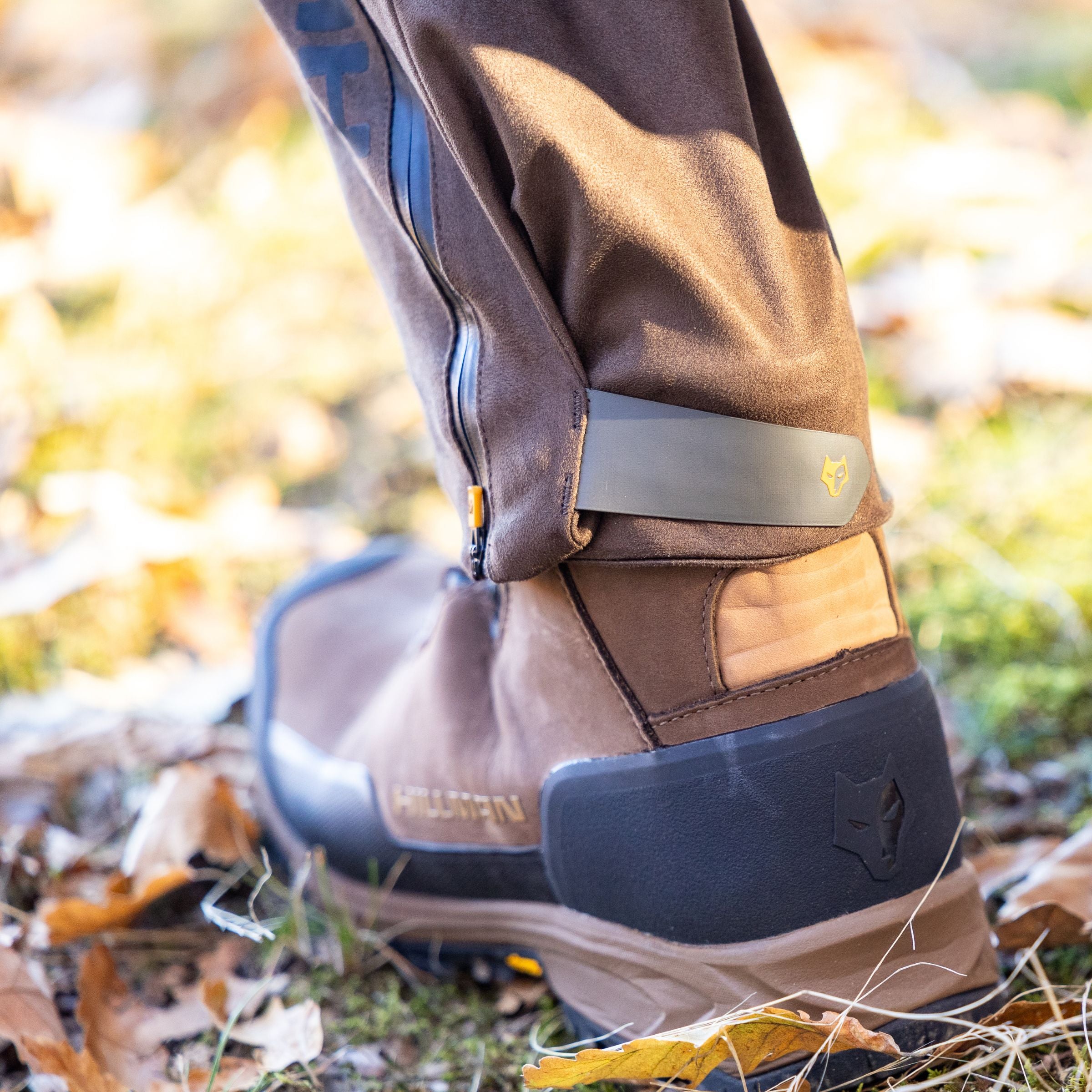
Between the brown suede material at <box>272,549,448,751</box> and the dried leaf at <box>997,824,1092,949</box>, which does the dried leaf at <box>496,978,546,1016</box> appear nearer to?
the brown suede material at <box>272,549,448,751</box>

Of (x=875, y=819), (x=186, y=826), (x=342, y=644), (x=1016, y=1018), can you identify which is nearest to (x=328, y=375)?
(x=342, y=644)

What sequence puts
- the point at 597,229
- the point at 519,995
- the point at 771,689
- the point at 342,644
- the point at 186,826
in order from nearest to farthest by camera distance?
the point at 597,229
the point at 771,689
the point at 519,995
the point at 186,826
the point at 342,644

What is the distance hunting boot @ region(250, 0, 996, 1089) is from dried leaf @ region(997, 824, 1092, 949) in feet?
0.33

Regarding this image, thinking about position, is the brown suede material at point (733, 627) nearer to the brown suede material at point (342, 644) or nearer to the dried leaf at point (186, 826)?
the brown suede material at point (342, 644)

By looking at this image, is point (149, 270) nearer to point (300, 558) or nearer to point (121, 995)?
point (300, 558)

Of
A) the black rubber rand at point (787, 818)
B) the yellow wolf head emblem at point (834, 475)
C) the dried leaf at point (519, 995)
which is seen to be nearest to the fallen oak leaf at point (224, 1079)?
the dried leaf at point (519, 995)

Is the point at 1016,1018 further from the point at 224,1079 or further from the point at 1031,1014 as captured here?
the point at 224,1079

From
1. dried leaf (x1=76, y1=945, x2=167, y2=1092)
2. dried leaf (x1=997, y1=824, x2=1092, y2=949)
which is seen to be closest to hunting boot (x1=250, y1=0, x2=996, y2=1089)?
dried leaf (x1=997, y1=824, x2=1092, y2=949)

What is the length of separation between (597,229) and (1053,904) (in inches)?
28.6

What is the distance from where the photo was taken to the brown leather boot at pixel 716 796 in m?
0.80

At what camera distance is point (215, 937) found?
1127mm

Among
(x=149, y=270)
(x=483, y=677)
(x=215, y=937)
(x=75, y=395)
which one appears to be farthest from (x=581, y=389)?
(x=149, y=270)

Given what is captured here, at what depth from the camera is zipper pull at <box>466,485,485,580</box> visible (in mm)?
828

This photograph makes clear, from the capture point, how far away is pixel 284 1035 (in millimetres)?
934
